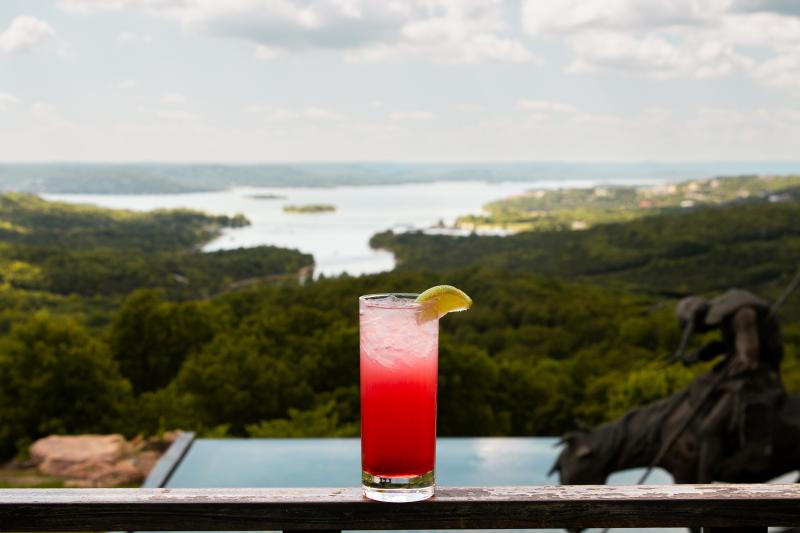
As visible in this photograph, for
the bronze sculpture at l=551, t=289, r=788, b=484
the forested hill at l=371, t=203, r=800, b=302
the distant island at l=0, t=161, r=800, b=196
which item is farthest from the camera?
the distant island at l=0, t=161, r=800, b=196

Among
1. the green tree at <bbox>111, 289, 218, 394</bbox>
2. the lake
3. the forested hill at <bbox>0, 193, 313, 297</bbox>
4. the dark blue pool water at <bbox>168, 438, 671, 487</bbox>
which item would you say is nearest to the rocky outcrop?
the dark blue pool water at <bbox>168, 438, 671, 487</bbox>

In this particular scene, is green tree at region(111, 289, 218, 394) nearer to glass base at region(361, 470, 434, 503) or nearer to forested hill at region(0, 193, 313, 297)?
forested hill at region(0, 193, 313, 297)

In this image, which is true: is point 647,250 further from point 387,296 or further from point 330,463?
point 387,296

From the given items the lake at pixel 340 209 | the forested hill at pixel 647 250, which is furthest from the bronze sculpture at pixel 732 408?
the forested hill at pixel 647 250

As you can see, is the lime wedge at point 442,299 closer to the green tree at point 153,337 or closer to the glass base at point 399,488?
the glass base at point 399,488

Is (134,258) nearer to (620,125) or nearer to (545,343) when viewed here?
(545,343)

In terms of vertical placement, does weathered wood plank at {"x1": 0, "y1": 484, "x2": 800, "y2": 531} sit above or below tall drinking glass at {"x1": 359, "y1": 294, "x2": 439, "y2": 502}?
below
